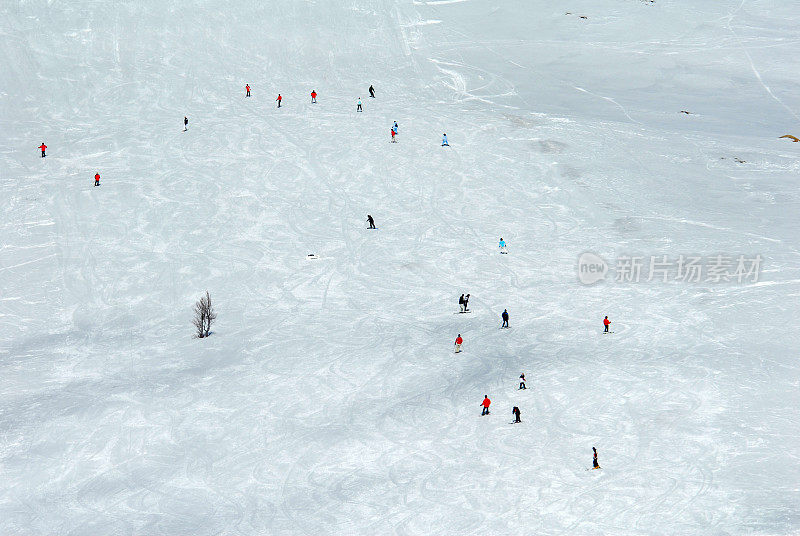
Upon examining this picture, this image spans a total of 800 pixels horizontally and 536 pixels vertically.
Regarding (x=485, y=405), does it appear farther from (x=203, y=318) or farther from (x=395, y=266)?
(x=395, y=266)

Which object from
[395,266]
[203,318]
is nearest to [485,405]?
[203,318]

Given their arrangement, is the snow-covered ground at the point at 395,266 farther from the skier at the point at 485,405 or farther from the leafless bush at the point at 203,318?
the leafless bush at the point at 203,318

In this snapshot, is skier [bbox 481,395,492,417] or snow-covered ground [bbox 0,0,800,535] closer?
snow-covered ground [bbox 0,0,800,535]

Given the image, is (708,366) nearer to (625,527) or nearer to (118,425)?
(625,527)

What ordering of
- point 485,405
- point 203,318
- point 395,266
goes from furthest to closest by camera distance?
point 395,266
point 203,318
point 485,405

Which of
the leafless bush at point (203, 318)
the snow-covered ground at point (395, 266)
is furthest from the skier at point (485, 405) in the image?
the leafless bush at point (203, 318)

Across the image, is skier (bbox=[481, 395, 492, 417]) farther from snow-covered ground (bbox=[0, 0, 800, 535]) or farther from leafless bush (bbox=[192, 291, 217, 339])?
leafless bush (bbox=[192, 291, 217, 339])

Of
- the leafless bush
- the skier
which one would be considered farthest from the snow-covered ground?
the leafless bush
